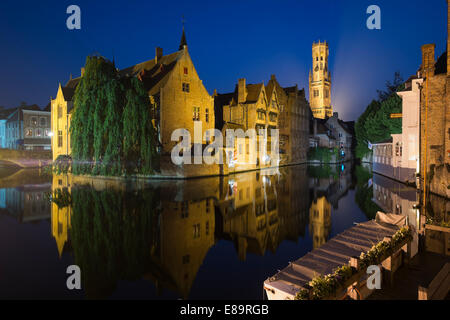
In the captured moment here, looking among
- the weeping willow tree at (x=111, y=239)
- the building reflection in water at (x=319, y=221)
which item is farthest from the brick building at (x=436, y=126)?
the weeping willow tree at (x=111, y=239)

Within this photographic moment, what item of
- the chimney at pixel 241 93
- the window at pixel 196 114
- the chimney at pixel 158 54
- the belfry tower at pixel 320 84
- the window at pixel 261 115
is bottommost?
the window at pixel 196 114

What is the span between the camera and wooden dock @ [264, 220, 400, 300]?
5328 millimetres

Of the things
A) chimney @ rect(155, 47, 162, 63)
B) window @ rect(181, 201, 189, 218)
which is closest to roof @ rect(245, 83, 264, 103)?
chimney @ rect(155, 47, 162, 63)

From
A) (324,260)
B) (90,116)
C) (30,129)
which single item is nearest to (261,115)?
(90,116)

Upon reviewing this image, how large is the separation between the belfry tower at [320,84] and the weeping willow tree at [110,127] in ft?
341

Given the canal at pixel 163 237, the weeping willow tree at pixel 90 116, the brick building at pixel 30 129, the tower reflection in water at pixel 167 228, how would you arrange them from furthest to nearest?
the brick building at pixel 30 129
the weeping willow tree at pixel 90 116
the tower reflection in water at pixel 167 228
the canal at pixel 163 237

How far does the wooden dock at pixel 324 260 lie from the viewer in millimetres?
5328

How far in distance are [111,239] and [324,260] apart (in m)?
7.67

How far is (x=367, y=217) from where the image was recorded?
1428cm

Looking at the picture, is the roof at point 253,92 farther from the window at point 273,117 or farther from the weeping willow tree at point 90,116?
the weeping willow tree at point 90,116

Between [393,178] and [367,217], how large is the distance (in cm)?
2136

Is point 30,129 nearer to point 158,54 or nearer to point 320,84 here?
point 158,54
